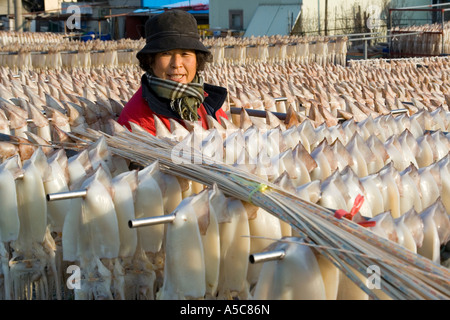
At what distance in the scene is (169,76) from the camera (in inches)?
137

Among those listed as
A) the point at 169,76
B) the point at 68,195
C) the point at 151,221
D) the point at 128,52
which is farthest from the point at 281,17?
the point at 151,221

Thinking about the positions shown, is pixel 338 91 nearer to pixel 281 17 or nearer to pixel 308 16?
Result: pixel 308 16

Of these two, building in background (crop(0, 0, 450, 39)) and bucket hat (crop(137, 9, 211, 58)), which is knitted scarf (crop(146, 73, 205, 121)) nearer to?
bucket hat (crop(137, 9, 211, 58))

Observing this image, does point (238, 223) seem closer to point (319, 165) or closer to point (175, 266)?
point (175, 266)

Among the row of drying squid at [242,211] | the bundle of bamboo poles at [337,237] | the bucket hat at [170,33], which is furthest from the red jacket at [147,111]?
the bundle of bamboo poles at [337,237]

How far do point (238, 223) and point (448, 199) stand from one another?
89 centimetres

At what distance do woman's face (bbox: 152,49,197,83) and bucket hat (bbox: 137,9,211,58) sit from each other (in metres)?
0.09

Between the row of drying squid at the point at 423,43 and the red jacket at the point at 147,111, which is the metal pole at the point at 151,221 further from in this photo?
the row of drying squid at the point at 423,43

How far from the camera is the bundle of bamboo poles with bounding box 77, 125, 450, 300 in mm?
1376

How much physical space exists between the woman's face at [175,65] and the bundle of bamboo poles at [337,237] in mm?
1406

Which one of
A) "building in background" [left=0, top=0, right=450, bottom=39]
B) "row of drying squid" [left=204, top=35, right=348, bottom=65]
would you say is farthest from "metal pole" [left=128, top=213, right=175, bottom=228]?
"building in background" [left=0, top=0, right=450, bottom=39]

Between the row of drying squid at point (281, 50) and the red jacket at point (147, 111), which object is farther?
the row of drying squid at point (281, 50)

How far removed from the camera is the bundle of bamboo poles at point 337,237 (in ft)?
4.51

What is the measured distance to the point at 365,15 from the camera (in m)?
25.1
